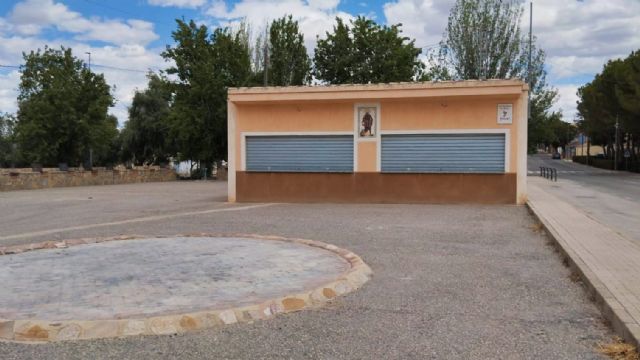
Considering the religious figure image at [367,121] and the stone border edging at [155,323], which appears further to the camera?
the religious figure image at [367,121]

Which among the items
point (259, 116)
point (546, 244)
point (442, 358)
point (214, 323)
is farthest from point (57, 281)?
point (259, 116)

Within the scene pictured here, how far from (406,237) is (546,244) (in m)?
2.45

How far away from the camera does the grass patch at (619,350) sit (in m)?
4.59

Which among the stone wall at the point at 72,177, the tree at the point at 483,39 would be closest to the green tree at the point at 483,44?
the tree at the point at 483,39

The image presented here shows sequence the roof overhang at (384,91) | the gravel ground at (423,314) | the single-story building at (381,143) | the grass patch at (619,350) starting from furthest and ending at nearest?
the single-story building at (381,143)
the roof overhang at (384,91)
the gravel ground at (423,314)
the grass patch at (619,350)

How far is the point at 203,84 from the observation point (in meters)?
43.3

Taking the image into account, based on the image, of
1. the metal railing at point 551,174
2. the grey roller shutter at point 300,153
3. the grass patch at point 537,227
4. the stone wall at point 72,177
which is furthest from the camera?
the metal railing at point 551,174

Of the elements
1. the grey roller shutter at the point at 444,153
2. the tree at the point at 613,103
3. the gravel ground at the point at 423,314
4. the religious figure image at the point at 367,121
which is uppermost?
the tree at the point at 613,103

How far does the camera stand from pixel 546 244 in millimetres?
10516

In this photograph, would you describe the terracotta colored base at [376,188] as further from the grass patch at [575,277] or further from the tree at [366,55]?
the tree at [366,55]

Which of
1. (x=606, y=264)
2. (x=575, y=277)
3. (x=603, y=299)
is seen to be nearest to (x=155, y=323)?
(x=603, y=299)

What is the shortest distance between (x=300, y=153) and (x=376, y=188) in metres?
2.77

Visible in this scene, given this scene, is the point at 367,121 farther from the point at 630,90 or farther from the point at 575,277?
the point at 630,90

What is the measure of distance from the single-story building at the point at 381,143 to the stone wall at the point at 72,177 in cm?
1762
